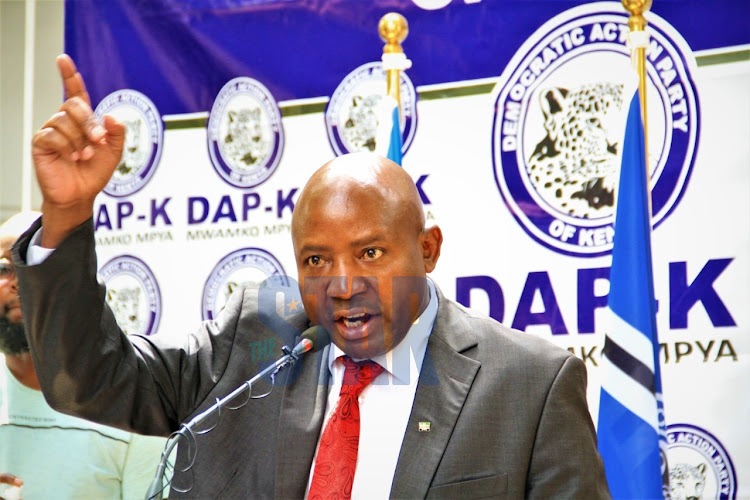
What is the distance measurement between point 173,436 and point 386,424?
0.59 meters

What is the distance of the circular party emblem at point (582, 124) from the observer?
12.0 feet

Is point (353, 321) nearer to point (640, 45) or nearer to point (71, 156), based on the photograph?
point (71, 156)

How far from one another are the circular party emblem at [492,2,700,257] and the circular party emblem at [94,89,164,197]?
1.87m

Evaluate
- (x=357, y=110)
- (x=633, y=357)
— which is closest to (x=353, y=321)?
(x=633, y=357)

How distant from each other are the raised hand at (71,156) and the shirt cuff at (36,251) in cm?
2

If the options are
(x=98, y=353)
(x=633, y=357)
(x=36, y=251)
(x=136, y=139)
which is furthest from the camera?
(x=136, y=139)

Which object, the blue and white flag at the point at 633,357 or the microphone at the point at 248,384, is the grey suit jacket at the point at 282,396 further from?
the blue and white flag at the point at 633,357

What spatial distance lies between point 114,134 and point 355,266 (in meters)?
0.68

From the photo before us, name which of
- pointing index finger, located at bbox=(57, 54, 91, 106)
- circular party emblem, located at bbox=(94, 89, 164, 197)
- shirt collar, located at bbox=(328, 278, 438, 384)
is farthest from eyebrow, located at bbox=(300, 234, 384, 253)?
circular party emblem, located at bbox=(94, 89, 164, 197)

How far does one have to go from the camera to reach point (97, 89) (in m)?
4.86

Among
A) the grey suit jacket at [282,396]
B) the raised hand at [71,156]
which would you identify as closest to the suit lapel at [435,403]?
the grey suit jacket at [282,396]

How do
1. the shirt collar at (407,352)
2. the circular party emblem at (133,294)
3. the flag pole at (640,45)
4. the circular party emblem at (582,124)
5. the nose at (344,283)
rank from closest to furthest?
the nose at (344,283) → the shirt collar at (407,352) → the flag pole at (640,45) → the circular party emblem at (582,124) → the circular party emblem at (133,294)

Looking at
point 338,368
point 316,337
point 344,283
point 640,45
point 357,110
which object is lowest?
point 338,368

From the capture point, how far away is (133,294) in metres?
4.69
